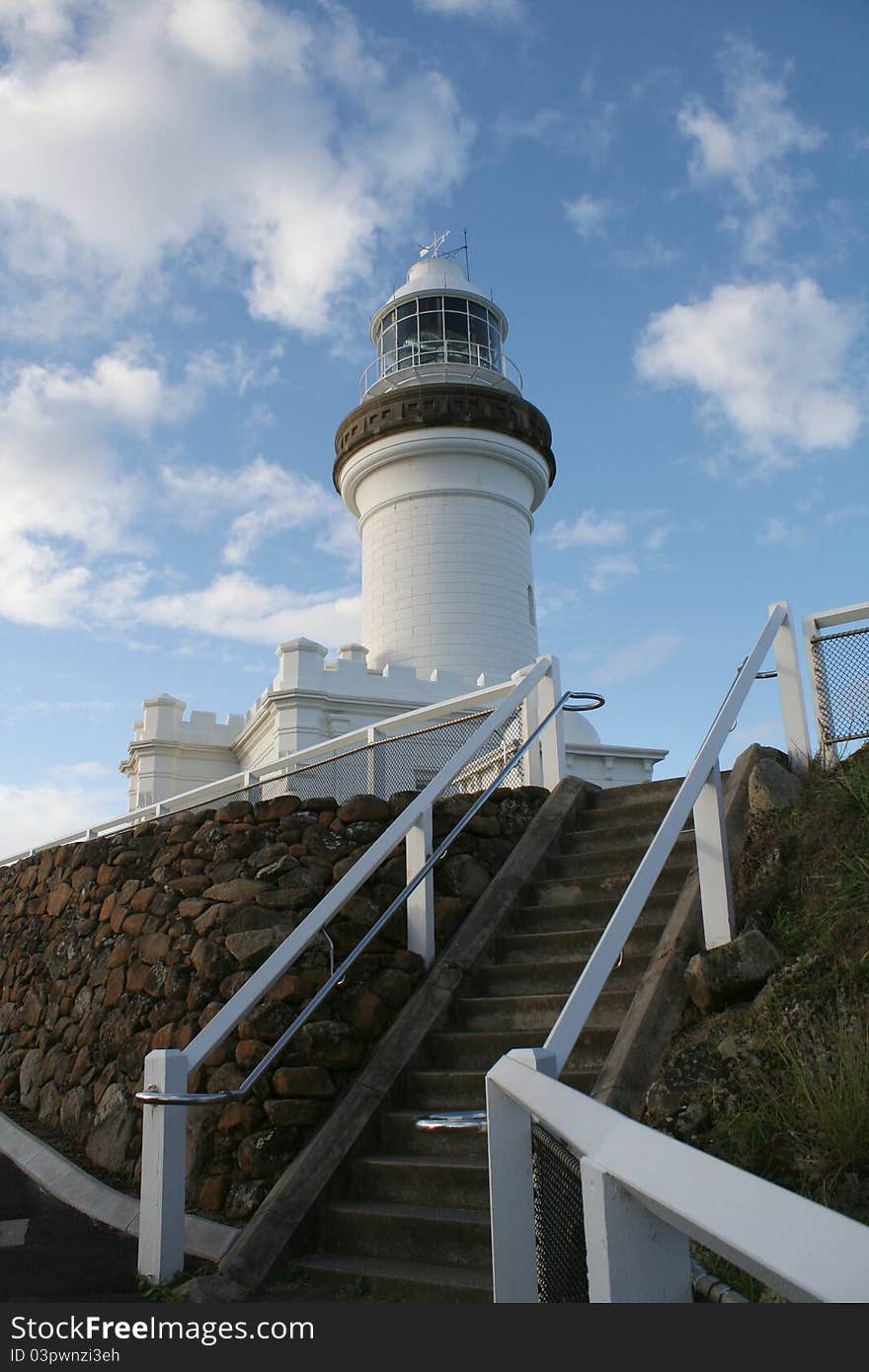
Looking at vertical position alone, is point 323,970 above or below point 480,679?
below

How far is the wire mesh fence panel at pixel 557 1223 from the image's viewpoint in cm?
228

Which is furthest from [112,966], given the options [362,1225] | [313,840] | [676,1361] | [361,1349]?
[676,1361]

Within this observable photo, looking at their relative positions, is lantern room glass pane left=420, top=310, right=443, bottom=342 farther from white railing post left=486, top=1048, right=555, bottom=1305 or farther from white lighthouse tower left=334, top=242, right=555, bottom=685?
white railing post left=486, top=1048, right=555, bottom=1305

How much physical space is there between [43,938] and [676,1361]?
9.12 m

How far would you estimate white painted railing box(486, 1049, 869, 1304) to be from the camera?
120cm

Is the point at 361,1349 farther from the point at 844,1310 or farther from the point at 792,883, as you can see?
the point at 792,883

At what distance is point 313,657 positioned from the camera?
1507 centimetres

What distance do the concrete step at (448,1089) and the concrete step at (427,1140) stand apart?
0.03 metres

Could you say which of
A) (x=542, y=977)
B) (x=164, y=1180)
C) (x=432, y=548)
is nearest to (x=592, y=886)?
(x=542, y=977)

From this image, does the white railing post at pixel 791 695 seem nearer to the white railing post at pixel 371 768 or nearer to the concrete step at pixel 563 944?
the concrete step at pixel 563 944

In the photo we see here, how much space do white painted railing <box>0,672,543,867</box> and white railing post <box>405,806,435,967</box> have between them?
1.71 m

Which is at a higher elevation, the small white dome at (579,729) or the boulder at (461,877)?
the small white dome at (579,729)

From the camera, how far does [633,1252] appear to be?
5.54 ft

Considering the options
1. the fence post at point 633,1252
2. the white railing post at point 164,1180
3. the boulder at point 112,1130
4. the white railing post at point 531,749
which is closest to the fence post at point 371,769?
the white railing post at point 531,749
